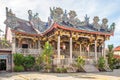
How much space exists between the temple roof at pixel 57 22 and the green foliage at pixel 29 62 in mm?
3712

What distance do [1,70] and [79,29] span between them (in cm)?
962

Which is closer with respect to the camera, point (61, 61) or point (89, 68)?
point (61, 61)

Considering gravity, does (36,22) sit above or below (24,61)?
above

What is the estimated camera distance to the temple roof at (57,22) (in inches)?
837

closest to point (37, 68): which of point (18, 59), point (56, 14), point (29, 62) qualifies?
point (29, 62)

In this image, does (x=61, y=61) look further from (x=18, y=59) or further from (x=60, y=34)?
(x=18, y=59)

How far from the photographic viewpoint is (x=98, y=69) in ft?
73.3

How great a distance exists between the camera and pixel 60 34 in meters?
21.4

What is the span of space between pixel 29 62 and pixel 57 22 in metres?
5.39

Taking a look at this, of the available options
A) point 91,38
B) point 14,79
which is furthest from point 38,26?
point 14,79

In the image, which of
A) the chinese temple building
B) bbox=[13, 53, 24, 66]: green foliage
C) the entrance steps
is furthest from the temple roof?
the entrance steps

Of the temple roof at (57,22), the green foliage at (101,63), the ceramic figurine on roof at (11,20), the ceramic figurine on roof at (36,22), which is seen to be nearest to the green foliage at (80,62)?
the green foliage at (101,63)

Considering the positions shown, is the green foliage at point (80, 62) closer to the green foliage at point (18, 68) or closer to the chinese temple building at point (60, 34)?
the chinese temple building at point (60, 34)

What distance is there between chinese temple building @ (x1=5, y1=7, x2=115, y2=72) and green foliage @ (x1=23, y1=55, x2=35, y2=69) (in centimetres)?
111
